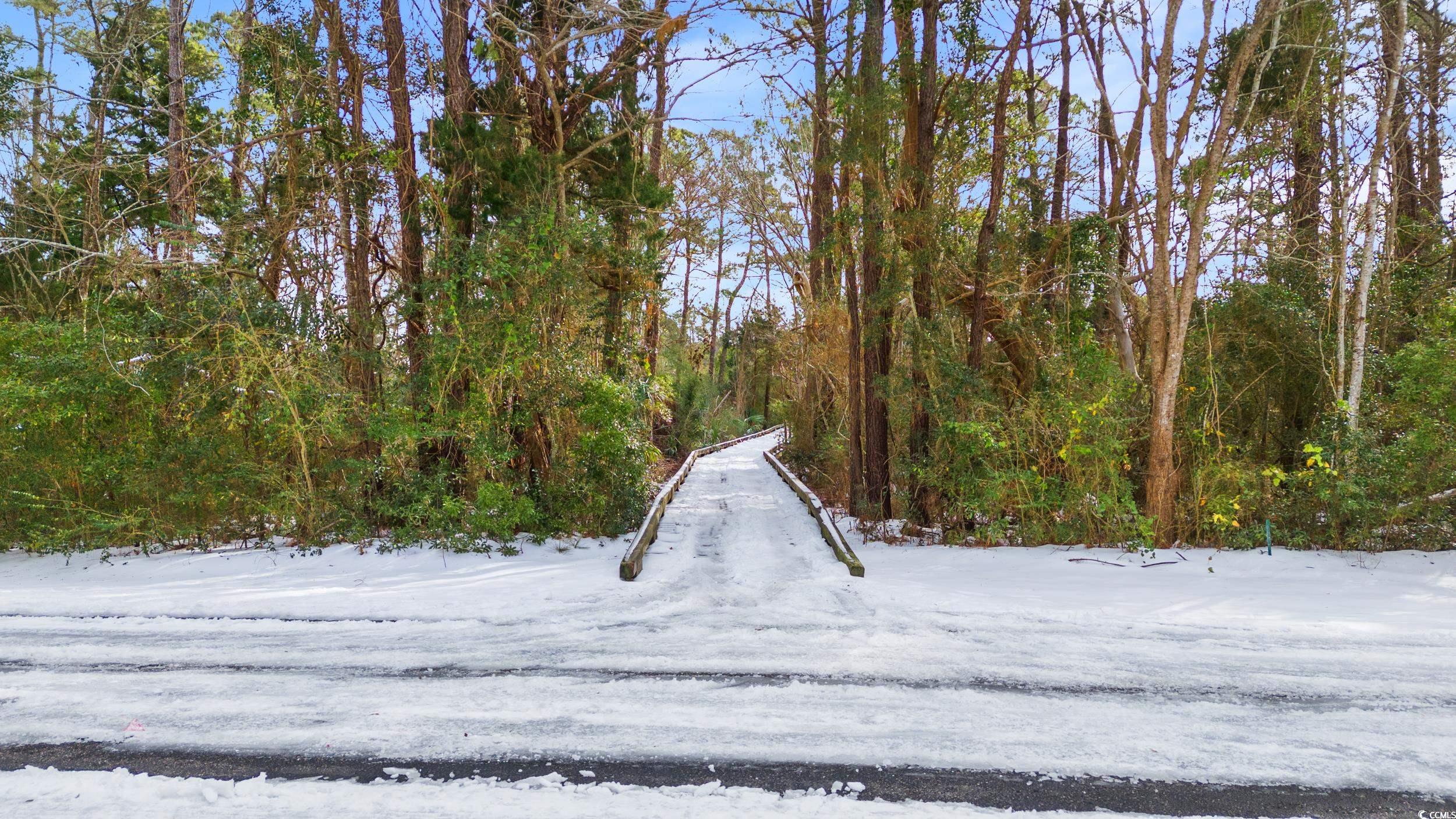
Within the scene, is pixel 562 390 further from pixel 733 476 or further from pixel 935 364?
pixel 733 476

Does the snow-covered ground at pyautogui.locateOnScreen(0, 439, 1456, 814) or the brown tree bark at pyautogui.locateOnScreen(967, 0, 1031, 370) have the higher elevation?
the brown tree bark at pyautogui.locateOnScreen(967, 0, 1031, 370)

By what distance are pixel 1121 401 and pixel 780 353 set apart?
16661 millimetres

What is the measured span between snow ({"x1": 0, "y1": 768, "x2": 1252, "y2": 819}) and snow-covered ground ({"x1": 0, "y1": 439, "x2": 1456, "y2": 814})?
101 mm

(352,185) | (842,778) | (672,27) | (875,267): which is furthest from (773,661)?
(352,185)

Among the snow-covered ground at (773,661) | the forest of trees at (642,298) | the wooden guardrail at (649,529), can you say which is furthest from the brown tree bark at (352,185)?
the wooden guardrail at (649,529)

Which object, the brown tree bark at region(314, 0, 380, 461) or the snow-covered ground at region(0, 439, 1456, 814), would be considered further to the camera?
the brown tree bark at region(314, 0, 380, 461)

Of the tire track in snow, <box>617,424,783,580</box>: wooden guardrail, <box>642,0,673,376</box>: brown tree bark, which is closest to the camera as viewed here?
the tire track in snow

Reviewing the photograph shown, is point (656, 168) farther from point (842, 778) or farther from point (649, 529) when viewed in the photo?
point (842, 778)

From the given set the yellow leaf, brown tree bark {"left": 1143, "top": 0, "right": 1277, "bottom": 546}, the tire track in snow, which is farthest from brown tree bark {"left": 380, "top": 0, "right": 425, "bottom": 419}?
brown tree bark {"left": 1143, "top": 0, "right": 1277, "bottom": 546}

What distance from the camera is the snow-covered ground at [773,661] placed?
3234 millimetres

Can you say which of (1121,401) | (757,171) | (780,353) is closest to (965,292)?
(1121,401)

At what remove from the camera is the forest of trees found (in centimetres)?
726

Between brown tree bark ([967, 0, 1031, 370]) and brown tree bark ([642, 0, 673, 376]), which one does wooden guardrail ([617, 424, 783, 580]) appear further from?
brown tree bark ([967, 0, 1031, 370])

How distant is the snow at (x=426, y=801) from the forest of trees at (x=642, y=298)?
4.80 metres
